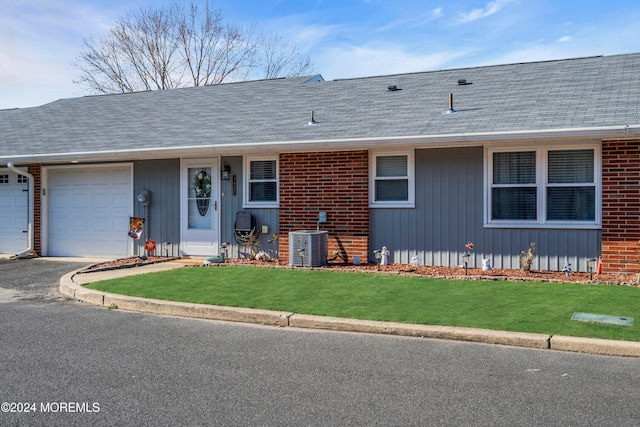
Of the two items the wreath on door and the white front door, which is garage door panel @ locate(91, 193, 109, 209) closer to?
the white front door

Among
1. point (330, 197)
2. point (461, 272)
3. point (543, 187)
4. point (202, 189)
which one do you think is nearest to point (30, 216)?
point (202, 189)

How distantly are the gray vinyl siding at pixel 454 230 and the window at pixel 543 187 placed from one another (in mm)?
212

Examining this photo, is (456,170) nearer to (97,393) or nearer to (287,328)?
(287,328)

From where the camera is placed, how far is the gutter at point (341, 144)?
9.76 m

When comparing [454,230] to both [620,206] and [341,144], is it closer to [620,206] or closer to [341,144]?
[341,144]

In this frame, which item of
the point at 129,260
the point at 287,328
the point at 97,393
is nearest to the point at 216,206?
the point at 129,260

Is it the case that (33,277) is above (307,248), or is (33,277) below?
below

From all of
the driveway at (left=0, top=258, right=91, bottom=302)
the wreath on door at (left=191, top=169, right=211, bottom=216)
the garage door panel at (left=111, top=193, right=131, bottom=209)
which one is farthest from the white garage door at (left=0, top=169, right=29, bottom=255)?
the wreath on door at (left=191, top=169, right=211, bottom=216)

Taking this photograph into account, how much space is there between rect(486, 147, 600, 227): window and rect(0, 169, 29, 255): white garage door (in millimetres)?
11661

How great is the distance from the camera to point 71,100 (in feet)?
65.9

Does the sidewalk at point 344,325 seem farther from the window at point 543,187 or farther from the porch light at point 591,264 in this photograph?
the window at point 543,187

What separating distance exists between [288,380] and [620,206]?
7.53m

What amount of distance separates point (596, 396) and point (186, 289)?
20.5 ft

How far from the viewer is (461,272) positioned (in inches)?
418
